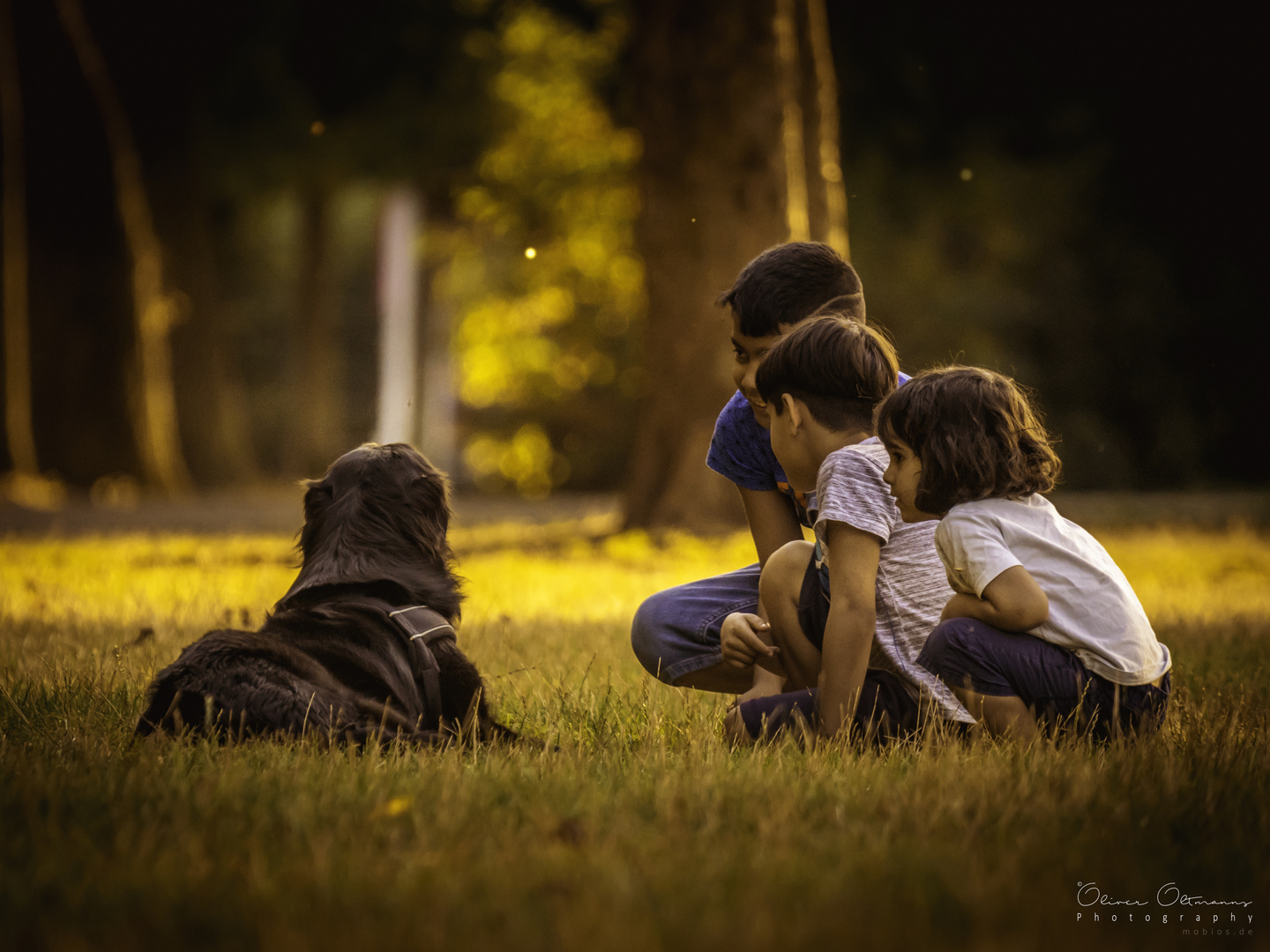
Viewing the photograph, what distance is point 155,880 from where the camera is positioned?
6.21 feet

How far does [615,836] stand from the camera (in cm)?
215

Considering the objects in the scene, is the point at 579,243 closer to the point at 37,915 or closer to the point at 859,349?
the point at 859,349

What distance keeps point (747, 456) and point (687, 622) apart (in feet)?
1.98

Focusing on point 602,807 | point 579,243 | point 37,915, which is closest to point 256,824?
point 37,915

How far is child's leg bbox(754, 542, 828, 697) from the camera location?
3.30 meters

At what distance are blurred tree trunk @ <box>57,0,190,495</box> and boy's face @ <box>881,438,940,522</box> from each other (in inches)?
650

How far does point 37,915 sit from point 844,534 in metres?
1.88

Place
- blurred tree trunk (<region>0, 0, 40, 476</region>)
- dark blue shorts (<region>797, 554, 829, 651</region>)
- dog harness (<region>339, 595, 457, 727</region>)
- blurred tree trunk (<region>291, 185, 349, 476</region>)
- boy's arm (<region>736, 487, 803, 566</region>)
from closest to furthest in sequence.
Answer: dog harness (<region>339, 595, 457, 727</region>)
dark blue shorts (<region>797, 554, 829, 651</region>)
boy's arm (<region>736, 487, 803, 566</region>)
blurred tree trunk (<region>0, 0, 40, 476</region>)
blurred tree trunk (<region>291, 185, 349, 476</region>)

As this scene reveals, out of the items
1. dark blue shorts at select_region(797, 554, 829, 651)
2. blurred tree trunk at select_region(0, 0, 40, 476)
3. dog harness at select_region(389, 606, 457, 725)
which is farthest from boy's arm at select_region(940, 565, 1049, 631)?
blurred tree trunk at select_region(0, 0, 40, 476)

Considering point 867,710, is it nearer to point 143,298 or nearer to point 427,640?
point 427,640

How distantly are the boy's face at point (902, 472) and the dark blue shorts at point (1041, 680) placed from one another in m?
0.33

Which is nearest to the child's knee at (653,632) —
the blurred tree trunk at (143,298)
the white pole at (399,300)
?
the blurred tree trunk at (143,298)

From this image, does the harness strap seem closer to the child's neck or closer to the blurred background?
the child's neck

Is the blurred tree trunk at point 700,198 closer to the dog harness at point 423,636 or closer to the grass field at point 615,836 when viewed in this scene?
the grass field at point 615,836
